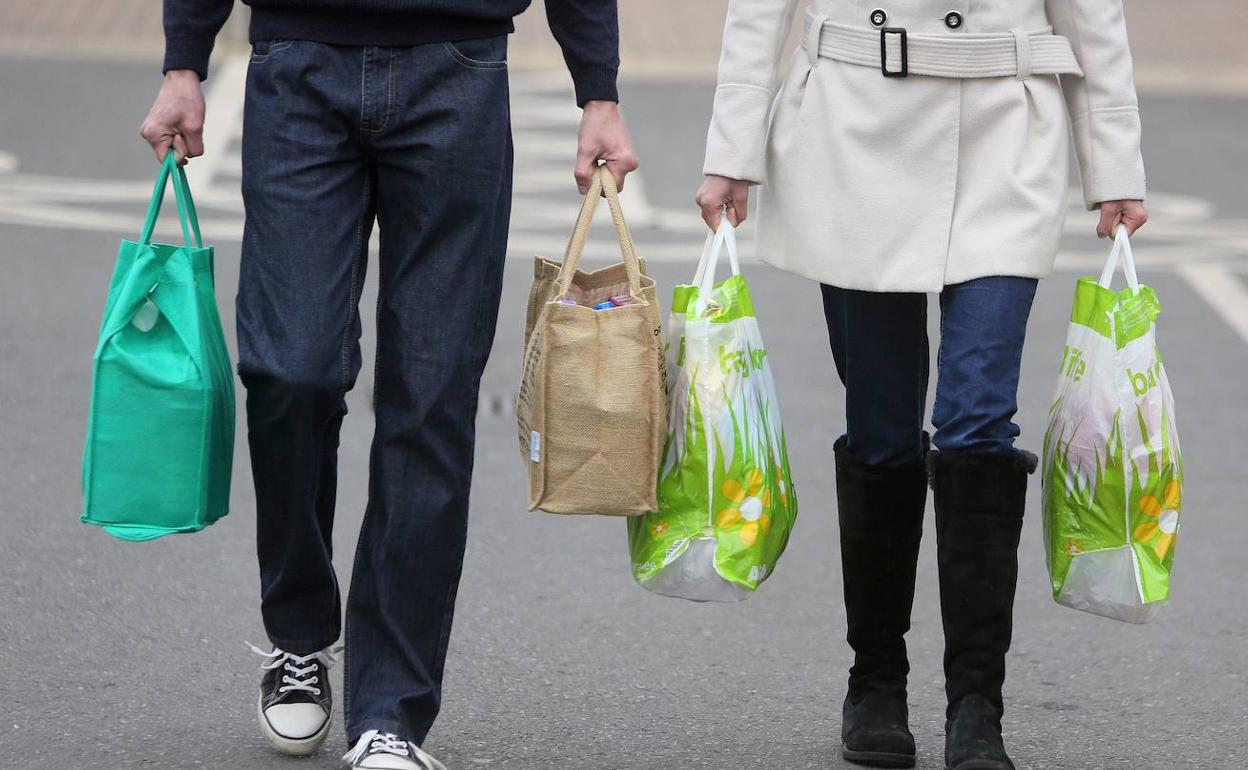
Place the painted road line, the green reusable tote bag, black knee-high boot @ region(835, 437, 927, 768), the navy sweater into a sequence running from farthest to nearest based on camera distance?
the painted road line → black knee-high boot @ region(835, 437, 927, 768) → the green reusable tote bag → the navy sweater

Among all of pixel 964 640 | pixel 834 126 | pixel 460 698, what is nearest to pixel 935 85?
pixel 834 126

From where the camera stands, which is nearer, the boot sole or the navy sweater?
the navy sweater

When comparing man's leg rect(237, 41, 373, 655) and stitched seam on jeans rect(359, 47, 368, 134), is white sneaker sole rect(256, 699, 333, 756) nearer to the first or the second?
man's leg rect(237, 41, 373, 655)

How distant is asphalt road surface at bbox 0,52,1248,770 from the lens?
3.84 meters

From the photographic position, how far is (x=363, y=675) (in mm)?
3473

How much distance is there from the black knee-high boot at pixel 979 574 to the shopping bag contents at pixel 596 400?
1.69 feet

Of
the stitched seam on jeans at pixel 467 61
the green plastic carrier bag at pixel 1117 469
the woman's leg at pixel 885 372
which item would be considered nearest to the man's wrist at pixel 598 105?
the stitched seam on jeans at pixel 467 61

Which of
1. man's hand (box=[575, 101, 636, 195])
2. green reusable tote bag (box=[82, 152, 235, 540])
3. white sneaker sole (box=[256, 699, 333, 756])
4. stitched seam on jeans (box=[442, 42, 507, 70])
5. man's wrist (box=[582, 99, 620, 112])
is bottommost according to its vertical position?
white sneaker sole (box=[256, 699, 333, 756])

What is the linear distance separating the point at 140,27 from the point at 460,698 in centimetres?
1309

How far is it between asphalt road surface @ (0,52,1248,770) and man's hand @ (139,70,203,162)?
3.62 feet

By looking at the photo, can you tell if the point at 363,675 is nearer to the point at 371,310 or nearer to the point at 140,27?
the point at 371,310

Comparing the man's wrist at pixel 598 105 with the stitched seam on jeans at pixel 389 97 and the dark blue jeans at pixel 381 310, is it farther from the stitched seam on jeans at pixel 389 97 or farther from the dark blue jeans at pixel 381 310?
the stitched seam on jeans at pixel 389 97

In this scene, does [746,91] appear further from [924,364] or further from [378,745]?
[378,745]

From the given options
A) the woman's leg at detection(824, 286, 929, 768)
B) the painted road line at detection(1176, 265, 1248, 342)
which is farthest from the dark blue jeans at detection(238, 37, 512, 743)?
the painted road line at detection(1176, 265, 1248, 342)
